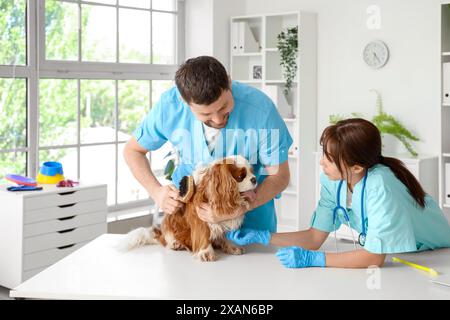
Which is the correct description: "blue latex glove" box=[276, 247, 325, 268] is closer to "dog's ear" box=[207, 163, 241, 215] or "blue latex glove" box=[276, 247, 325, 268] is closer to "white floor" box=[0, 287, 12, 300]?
"dog's ear" box=[207, 163, 241, 215]

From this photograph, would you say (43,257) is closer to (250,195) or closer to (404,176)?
(250,195)

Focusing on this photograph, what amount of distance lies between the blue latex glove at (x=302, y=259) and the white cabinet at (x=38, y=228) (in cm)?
218

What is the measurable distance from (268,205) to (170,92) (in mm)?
570

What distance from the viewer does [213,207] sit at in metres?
2.02

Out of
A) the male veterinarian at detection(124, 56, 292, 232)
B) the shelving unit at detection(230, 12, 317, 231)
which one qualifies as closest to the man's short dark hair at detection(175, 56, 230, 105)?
the male veterinarian at detection(124, 56, 292, 232)

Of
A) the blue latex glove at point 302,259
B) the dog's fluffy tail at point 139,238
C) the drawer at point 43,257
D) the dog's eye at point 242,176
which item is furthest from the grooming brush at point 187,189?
the drawer at point 43,257

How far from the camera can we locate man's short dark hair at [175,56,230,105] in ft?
6.30

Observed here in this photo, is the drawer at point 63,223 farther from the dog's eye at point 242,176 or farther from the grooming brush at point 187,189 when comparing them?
the dog's eye at point 242,176

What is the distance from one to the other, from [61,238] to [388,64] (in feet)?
9.19

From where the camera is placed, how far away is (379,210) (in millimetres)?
1913

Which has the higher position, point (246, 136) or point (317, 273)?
point (246, 136)

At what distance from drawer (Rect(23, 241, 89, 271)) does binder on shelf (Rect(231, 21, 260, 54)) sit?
7.99 feet

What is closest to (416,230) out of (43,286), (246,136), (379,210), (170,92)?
(379,210)
